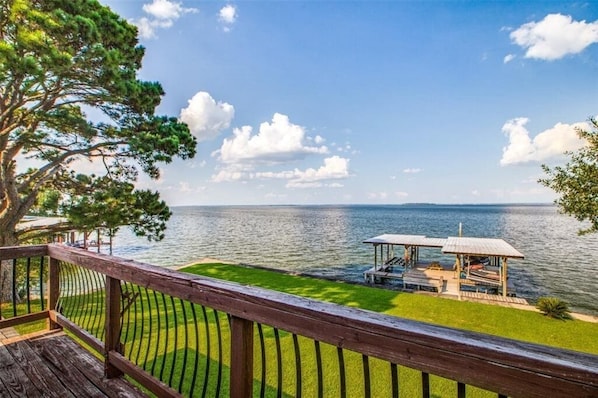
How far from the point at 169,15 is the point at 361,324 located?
477 inches

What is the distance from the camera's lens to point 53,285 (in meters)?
3.25

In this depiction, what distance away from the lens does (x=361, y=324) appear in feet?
3.47

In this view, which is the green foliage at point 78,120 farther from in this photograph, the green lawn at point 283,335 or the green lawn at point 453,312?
the green lawn at point 453,312

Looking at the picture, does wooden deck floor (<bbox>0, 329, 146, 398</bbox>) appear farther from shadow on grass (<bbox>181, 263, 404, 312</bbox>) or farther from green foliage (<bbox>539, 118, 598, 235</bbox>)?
green foliage (<bbox>539, 118, 598, 235</bbox>)

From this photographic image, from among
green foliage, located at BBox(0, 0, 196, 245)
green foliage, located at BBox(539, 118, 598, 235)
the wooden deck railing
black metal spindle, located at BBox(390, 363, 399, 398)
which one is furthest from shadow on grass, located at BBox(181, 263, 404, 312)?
black metal spindle, located at BBox(390, 363, 399, 398)

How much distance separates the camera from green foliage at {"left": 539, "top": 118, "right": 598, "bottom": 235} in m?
8.38

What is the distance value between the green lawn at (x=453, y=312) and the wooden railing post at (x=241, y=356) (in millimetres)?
5046

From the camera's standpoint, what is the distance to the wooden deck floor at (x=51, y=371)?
84.7 inches

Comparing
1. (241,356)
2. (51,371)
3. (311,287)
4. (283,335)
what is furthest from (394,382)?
(311,287)

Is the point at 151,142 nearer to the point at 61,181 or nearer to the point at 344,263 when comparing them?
the point at 61,181

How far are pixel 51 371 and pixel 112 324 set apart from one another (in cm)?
74

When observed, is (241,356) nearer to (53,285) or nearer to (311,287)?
(53,285)

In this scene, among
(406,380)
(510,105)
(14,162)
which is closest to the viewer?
(406,380)

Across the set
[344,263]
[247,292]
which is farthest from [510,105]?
[247,292]
